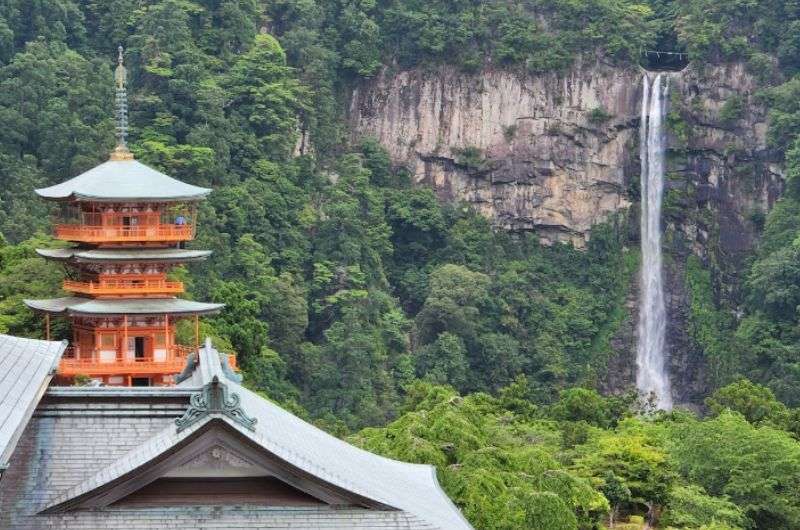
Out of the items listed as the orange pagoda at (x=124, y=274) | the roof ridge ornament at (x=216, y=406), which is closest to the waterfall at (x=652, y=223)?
the orange pagoda at (x=124, y=274)

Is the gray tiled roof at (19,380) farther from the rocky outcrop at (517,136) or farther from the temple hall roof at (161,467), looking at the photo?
the rocky outcrop at (517,136)

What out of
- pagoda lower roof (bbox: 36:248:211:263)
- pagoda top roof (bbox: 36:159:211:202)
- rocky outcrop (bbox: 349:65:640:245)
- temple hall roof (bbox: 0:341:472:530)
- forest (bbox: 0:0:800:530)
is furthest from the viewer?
rocky outcrop (bbox: 349:65:640:245)

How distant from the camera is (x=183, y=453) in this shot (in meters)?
10.2

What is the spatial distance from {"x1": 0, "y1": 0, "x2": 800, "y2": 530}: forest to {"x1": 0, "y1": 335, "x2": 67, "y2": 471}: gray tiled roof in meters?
24.3

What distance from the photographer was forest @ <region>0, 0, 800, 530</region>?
51.8 m

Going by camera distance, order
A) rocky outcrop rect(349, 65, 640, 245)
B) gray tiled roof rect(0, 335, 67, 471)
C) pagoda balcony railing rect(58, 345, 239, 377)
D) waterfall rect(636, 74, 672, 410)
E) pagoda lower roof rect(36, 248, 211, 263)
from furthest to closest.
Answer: rocky outcrop rect(349, 65, 640, 245) → waterfall rect(636, 74, 672, 410) → pagoda lower roof rect(36, 248, 211, 263) → pagoda balcony railing rect(58, 345, 239, 377) → gray tiled roof rect(0, 335, 67, 471)

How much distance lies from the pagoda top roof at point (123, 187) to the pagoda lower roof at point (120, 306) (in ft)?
6.42

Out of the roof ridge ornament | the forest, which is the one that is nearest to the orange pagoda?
the forest

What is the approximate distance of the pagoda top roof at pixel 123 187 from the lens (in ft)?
110

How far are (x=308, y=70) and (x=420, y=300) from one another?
9.10 m

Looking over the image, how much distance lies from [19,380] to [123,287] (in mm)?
21960

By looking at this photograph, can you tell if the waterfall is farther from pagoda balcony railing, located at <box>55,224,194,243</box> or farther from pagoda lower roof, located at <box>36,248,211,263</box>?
pagoda balcony railing, located at <box>55,224,194,243</box>

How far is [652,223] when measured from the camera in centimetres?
6706

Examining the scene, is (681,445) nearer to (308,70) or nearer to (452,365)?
(452,365)
